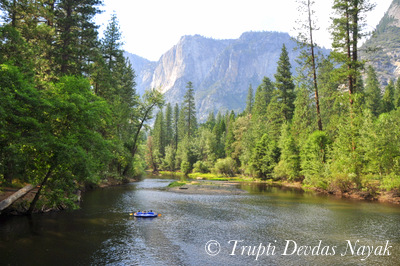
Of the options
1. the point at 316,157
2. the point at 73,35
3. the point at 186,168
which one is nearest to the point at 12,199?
the point at 73,35

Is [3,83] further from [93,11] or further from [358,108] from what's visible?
[358,108]

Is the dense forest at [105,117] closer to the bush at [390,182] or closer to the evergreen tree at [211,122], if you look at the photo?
the bush at [390,182]

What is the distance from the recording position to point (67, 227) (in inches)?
670

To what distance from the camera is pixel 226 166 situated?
72812 mm

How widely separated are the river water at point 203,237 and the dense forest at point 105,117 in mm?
3076

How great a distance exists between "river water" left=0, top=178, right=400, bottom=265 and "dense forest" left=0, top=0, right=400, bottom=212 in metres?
3.08

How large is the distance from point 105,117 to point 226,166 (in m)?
50.4

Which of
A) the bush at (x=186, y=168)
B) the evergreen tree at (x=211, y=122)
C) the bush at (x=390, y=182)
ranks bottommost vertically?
the bush at (x=186, y=168)

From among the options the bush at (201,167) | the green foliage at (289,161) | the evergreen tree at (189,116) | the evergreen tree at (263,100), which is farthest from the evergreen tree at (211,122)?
the green foliage at (289,161)

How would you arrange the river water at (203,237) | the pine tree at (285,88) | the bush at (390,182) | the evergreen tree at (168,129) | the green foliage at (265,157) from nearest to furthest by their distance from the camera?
the river water at (203,237) → the bush at (390,182) → the green foliage at (265,157) → the pine tree at (285,88) → the evergreen tree at (168,129)

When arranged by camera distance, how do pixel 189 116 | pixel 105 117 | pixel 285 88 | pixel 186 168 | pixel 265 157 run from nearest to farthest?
pixel 105 117 → pixel 265 157 → pixel 285 88 → pixel 186 168 → pixel 189 116

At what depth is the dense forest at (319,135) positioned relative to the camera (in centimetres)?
3159

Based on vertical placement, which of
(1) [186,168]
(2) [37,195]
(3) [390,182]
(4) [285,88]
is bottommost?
(1) [186,168]

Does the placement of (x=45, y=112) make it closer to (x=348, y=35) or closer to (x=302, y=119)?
(x=348, y=35)
